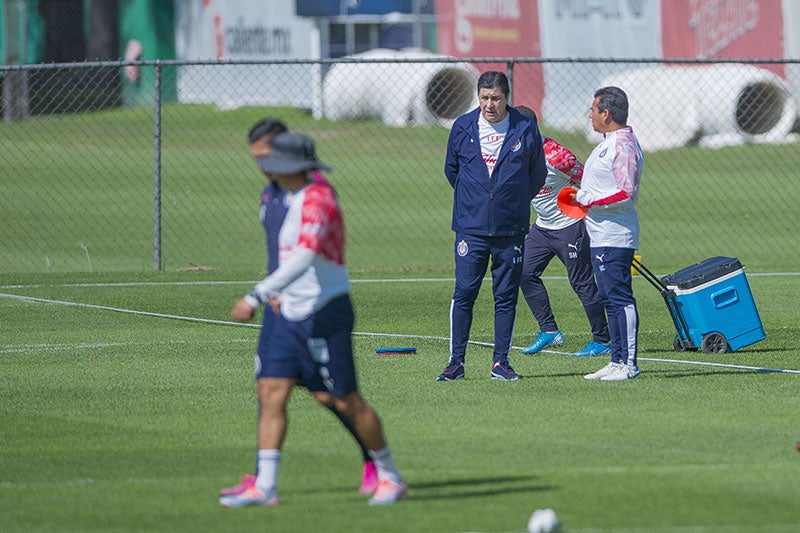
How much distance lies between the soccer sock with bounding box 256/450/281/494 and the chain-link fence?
32.4 feet

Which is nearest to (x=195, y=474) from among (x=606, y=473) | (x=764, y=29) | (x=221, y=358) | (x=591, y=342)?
(x=606, y=473)

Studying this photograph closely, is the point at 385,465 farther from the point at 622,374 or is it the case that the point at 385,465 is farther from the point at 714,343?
the point at 714,343

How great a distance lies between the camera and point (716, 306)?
1189 cm

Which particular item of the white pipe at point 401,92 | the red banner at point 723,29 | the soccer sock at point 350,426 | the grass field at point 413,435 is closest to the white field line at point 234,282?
the grass field at point 413,435

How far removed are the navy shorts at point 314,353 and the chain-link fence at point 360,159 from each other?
9.68 meters

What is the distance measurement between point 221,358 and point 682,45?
24539 millimetres

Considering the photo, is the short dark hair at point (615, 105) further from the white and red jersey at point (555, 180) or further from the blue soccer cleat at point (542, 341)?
the blue soccer cleat at point (542, 341)

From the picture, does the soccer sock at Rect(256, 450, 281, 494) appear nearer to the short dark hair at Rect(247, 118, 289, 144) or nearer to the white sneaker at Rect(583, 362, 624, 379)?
the short dark hair at Rect(247, 118, 289, 144)

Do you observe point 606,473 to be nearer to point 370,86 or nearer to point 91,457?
point 91,457

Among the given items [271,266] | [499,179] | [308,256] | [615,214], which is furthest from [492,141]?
[308,256]

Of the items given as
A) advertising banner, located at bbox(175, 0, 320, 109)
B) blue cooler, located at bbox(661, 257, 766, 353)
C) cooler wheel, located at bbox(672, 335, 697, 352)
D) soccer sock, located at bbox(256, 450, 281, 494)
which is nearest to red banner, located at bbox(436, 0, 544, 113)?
advertising banner, located at bbox(175, 0, 320, 109)

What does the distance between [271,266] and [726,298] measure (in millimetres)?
5508

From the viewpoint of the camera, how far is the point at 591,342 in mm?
12430

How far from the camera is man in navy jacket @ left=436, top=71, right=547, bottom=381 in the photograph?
10.6m
